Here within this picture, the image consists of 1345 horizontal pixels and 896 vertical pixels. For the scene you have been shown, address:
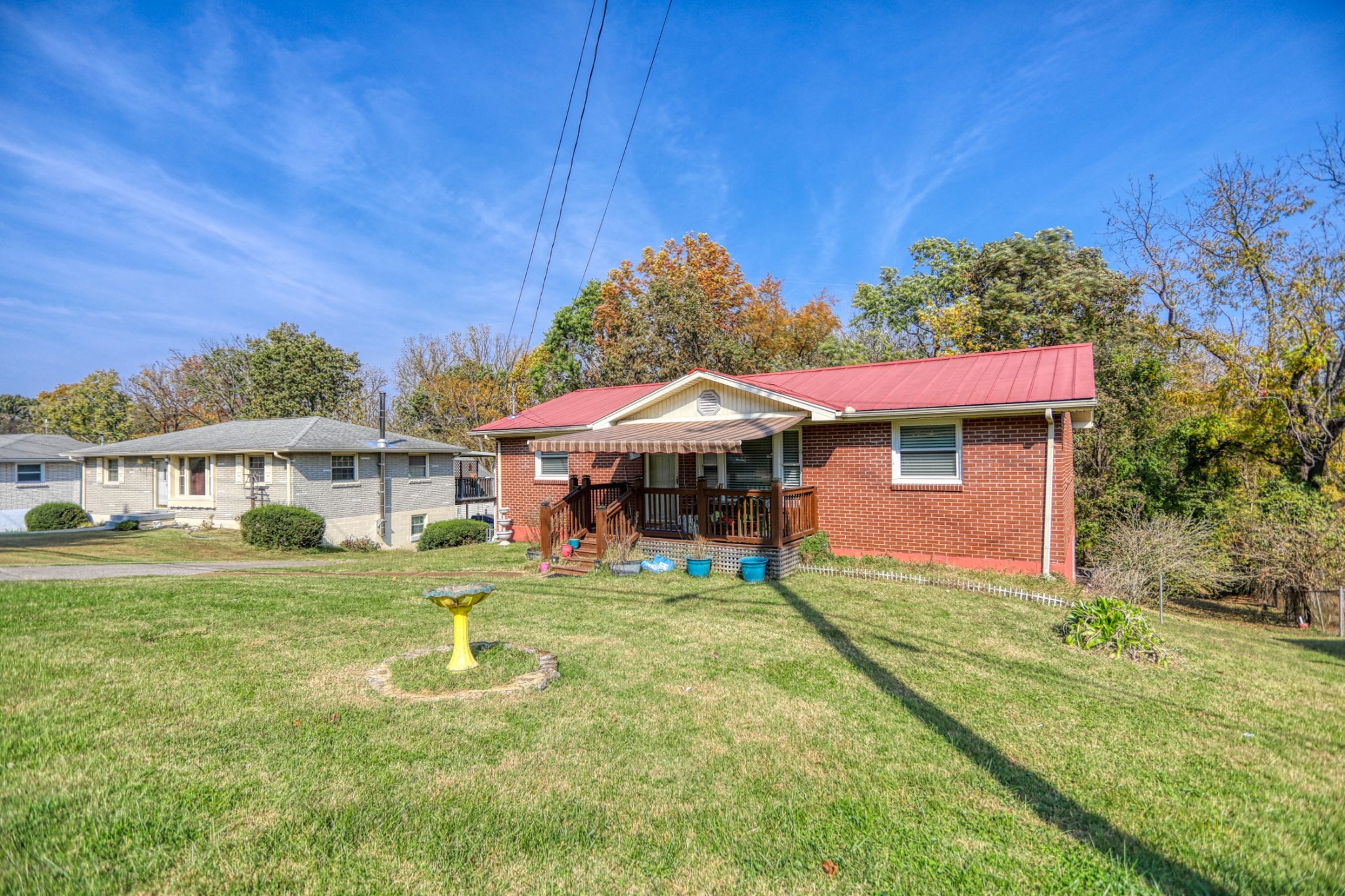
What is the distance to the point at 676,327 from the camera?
2852 centimetres

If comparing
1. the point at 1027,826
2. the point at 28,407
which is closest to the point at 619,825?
the point at 1027,826

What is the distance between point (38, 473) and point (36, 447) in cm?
175

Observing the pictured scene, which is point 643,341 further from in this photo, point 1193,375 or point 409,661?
point 409,661

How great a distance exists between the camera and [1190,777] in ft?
14.1

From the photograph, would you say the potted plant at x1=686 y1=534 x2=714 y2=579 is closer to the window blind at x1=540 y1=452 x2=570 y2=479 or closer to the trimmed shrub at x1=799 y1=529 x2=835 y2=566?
the trimmed shrub at x1=799 y1=529 x2=835 y2=566

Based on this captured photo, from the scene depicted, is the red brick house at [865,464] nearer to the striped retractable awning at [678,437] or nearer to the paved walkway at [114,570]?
the striped retractable awning at [678,437]

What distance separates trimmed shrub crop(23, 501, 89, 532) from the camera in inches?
922

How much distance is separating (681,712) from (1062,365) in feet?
36.8

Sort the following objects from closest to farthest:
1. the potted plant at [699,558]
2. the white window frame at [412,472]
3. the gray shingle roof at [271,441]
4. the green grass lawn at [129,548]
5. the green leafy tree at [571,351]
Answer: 1. the potted plant at [699,558]
2. the green grass lawn at [129,548]
3. the gray shingle roof at [271,441]
4. the white window frame at [412,472]
5. the green leafy tree at [571,351]

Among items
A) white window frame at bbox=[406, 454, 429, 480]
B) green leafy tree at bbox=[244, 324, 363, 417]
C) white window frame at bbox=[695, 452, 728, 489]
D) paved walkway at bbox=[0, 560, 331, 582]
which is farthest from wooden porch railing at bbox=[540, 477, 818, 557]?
green leafy tree at bbox=[244, 324, 363, 417]

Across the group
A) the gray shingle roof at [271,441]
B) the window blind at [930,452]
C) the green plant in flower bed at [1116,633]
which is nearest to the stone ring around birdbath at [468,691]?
the green plant in flower bed at [1116,633]

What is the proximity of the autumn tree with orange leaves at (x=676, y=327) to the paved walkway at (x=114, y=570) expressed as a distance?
1774cm

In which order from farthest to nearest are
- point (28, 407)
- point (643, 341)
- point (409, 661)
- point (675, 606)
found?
1. point (28, 407)
2. point (643, 341)
3. point (675, 606)
4. point (409, 661)

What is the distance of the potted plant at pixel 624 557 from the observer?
11586 mm
